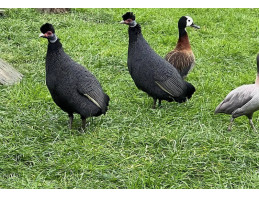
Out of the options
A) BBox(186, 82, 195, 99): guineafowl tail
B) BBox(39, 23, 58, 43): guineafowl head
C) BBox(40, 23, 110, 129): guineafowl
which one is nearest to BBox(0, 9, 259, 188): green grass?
BBox(186, 82, 195, 99): guineafowl tail

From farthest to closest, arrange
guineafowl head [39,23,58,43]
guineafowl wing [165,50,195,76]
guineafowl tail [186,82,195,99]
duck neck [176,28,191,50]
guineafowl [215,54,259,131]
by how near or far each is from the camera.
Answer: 1. duck neck [176,28,191,50]
2. guineafowl wing [165,50,195,76]
3. guineafowl tail [186,82,195,99]
4. guineafowl [215,54,259,131]
5. guineafowl head [39,23,58,43]

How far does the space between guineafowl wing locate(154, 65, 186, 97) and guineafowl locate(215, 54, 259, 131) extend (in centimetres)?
66

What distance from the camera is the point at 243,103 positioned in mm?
4926

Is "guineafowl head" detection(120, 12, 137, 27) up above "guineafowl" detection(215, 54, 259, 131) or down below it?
above

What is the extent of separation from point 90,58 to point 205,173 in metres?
3.79

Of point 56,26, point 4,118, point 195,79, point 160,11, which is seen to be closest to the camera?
point 4,118

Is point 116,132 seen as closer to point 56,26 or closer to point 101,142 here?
point 101,142

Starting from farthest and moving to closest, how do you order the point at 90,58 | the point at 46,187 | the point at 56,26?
the point at 56,26 < the point at 90,58 < the point at 46,187

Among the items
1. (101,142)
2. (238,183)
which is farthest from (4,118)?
(238,183)

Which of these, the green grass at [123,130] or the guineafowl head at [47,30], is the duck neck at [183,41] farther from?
the guineafowl head at [47,30]

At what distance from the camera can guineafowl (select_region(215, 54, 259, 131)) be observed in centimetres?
483

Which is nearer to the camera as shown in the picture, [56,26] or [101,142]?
[101,142]

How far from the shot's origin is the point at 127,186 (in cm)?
388

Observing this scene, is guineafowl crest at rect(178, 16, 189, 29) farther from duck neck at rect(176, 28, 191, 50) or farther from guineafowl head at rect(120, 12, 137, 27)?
guineafowl head at rect(120, 12, 137, 27)
